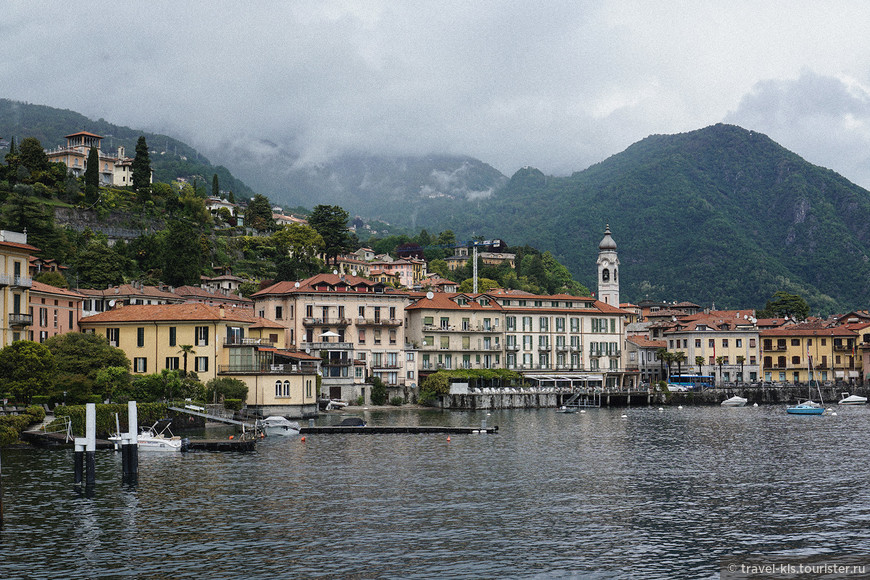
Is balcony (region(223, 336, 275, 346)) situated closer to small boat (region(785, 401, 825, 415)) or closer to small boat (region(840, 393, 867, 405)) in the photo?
small boat (region(785, 401, 825, 415))

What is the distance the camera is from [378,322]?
113000 millimetres

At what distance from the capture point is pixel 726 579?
27.1 meters

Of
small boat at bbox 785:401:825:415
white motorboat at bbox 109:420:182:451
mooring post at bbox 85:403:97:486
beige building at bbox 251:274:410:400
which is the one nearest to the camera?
mooring post at bbox 85:403:97:486

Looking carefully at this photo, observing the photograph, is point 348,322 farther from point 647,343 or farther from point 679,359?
point 647,343

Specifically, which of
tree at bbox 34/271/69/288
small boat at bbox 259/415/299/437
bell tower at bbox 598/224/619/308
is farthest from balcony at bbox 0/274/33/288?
bell tower at bbox 598/224/619/308

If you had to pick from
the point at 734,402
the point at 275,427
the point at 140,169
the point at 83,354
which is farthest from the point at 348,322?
the point at 140,169

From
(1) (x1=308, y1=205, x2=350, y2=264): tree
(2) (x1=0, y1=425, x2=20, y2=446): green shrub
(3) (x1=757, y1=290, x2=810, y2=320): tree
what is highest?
(1) (x1=308, y1=205, x2=350, y2=264): tree

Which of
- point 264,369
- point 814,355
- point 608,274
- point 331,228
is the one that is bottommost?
point 264,369

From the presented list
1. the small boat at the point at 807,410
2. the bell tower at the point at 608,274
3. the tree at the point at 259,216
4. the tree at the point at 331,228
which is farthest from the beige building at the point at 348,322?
the tree at the point at 259,216

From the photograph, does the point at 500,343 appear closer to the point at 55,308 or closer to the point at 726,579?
the point at 55,308

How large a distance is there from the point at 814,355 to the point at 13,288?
117 metres

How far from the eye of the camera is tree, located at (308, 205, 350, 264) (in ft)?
527

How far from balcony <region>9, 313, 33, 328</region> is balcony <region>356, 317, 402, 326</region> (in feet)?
147

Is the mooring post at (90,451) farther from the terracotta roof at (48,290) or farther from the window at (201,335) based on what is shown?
the window at (201,335)
